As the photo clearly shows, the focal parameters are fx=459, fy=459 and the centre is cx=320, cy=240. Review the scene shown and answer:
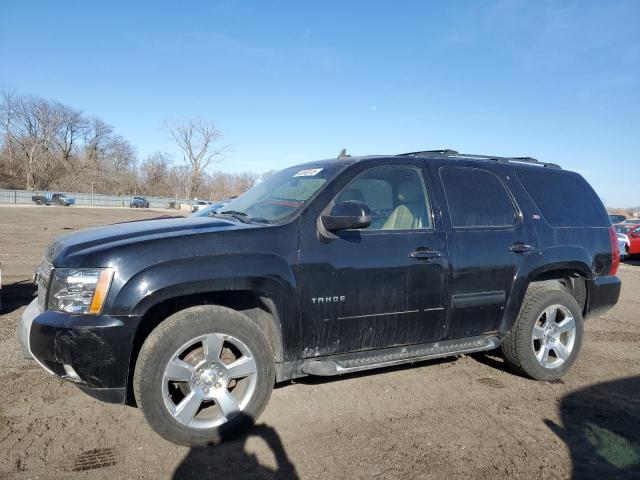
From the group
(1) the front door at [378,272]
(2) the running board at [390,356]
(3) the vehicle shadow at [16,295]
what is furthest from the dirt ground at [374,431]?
(3) the vehicle shadow at [16,295]

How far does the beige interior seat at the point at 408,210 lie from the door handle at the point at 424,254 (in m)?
0.21

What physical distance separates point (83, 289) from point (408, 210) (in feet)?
8.15

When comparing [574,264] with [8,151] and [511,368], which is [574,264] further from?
[8,151]

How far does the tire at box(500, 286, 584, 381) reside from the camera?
4156mm

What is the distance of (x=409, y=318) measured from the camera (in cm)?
357

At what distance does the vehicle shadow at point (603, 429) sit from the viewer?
9.32ft

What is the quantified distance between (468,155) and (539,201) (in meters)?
0.81

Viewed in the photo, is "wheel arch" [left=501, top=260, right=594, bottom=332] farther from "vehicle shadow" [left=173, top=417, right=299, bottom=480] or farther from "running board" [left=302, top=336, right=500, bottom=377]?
"vehicle shadow" [left=173, top=417, right=299, bottom=480]

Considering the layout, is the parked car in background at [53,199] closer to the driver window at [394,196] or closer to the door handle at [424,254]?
the driver window at [394,196]

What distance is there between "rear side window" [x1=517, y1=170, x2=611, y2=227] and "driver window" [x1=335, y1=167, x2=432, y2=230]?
4.14ft

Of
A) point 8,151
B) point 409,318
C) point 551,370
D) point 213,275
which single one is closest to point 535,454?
point 409,318

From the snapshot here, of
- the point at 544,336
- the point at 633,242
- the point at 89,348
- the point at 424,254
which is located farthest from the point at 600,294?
the point at 633,242

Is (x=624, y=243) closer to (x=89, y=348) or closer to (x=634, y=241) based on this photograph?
(x=634, y=241)

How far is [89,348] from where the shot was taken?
2715 millimetres
